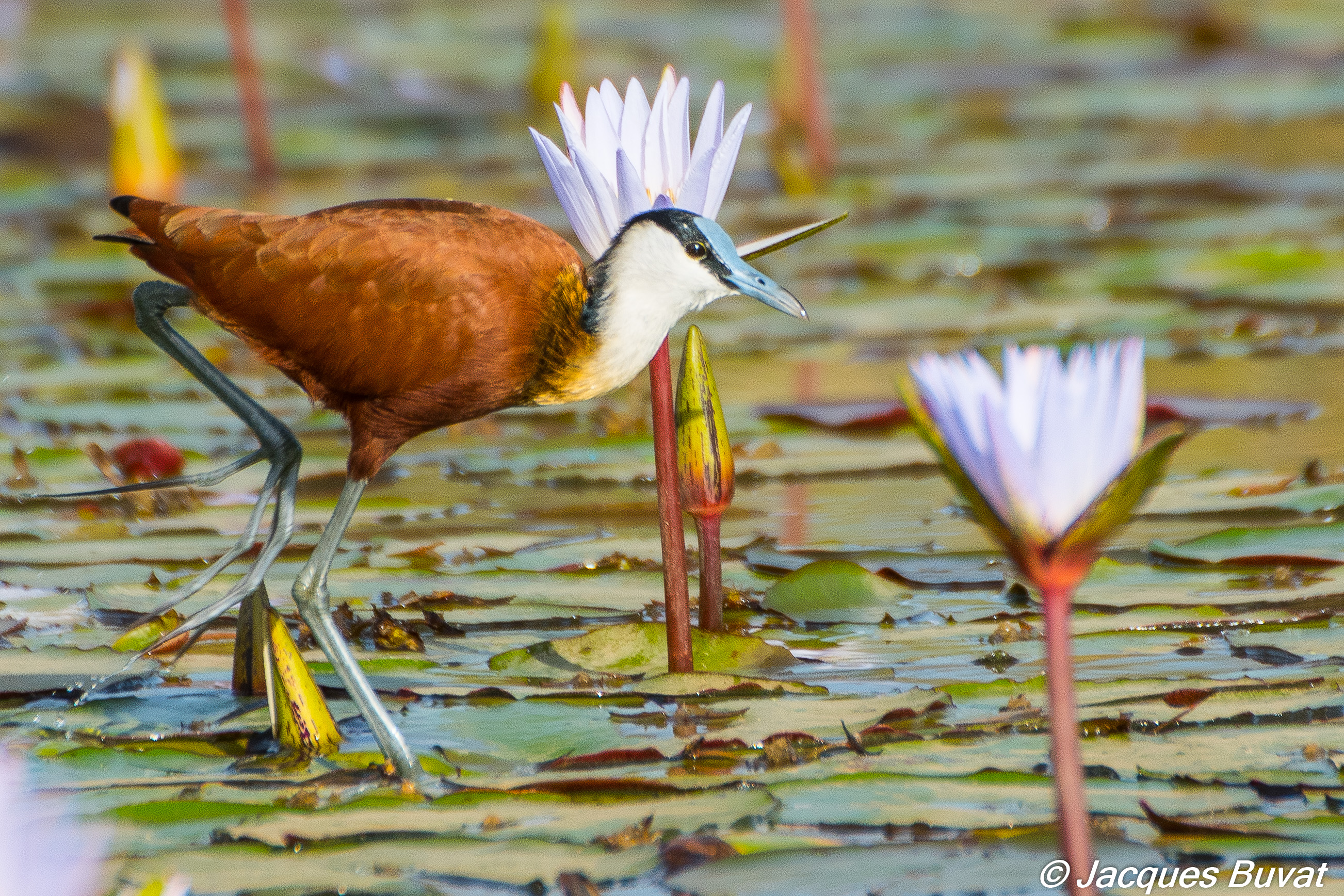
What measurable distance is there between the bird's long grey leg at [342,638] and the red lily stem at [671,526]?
0.43 m

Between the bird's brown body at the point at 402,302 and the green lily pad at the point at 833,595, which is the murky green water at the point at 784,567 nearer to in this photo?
the green lily pad at the point at 833,595

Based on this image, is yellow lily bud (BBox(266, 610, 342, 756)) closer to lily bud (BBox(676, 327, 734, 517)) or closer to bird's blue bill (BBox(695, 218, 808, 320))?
lily bud (BBox(676, 327, 734, 517))

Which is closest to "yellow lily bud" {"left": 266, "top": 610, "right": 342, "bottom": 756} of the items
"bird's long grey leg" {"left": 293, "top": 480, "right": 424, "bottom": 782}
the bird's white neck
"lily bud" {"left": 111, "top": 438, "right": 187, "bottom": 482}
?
"bird's long grey leg" {"left": 293, "top": 480, "right": 424, "bottom": 782}

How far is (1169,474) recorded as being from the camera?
3684 mm

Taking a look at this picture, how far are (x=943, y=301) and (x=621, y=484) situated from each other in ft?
6.98

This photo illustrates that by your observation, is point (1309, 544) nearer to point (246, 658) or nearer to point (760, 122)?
point (246, 658)

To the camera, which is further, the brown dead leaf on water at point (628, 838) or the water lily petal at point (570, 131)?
the water lily petal at point (570, 131)

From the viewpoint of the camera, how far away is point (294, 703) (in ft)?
7.45

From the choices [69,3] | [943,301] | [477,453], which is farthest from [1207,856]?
[69,3]

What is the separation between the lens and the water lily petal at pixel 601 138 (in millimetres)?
2371

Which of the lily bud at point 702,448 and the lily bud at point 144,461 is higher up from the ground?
the lily bud at point 702,448

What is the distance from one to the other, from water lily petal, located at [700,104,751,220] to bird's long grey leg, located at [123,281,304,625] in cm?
73

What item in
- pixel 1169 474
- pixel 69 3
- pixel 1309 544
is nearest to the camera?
pixel 1309 544

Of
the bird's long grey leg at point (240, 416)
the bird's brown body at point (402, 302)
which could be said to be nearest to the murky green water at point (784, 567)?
the bird's long grey leg at point (240, 416)
